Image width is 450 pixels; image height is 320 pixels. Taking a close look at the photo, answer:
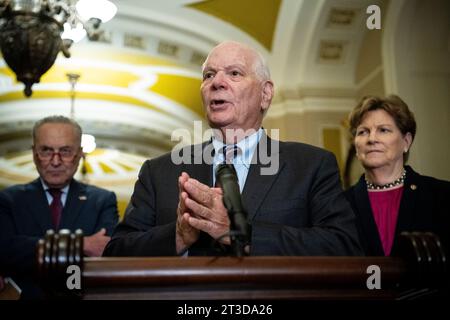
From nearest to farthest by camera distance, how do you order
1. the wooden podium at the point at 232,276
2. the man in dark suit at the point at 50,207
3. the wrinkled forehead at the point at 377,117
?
the wooden podium at the point at 232,276 → the man in dark suit at the point at 50,207 → the wrinkled forehead at the point at 377,117

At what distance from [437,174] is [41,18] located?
12.8ft

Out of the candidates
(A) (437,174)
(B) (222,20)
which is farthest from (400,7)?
(B) (222,20)

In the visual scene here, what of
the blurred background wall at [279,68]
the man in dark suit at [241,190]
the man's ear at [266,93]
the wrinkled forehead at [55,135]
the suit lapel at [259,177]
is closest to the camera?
the man in dark suit at [241,190]

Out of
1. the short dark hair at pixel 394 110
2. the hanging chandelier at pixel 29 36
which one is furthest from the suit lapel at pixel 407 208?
the hanging chandelier at pixel 29 36

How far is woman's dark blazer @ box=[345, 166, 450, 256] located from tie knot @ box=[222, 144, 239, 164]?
0.63 meters

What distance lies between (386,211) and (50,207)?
1.50m

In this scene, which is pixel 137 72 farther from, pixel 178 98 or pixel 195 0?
pixel 195 0

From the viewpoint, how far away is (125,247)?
1.58 metres

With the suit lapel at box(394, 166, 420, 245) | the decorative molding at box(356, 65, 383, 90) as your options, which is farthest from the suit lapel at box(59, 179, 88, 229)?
the decorative molding at box(356, 65, 383, 90)

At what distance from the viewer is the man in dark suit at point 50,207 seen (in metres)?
2.15

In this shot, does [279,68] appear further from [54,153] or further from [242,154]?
[242,154]

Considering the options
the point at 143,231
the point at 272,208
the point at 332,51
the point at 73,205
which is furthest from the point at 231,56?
the point at 332,51

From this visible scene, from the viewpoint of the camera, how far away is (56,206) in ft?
8.05

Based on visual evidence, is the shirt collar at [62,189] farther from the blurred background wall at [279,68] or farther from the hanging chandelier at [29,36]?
the blurred background wall at [279,68]
